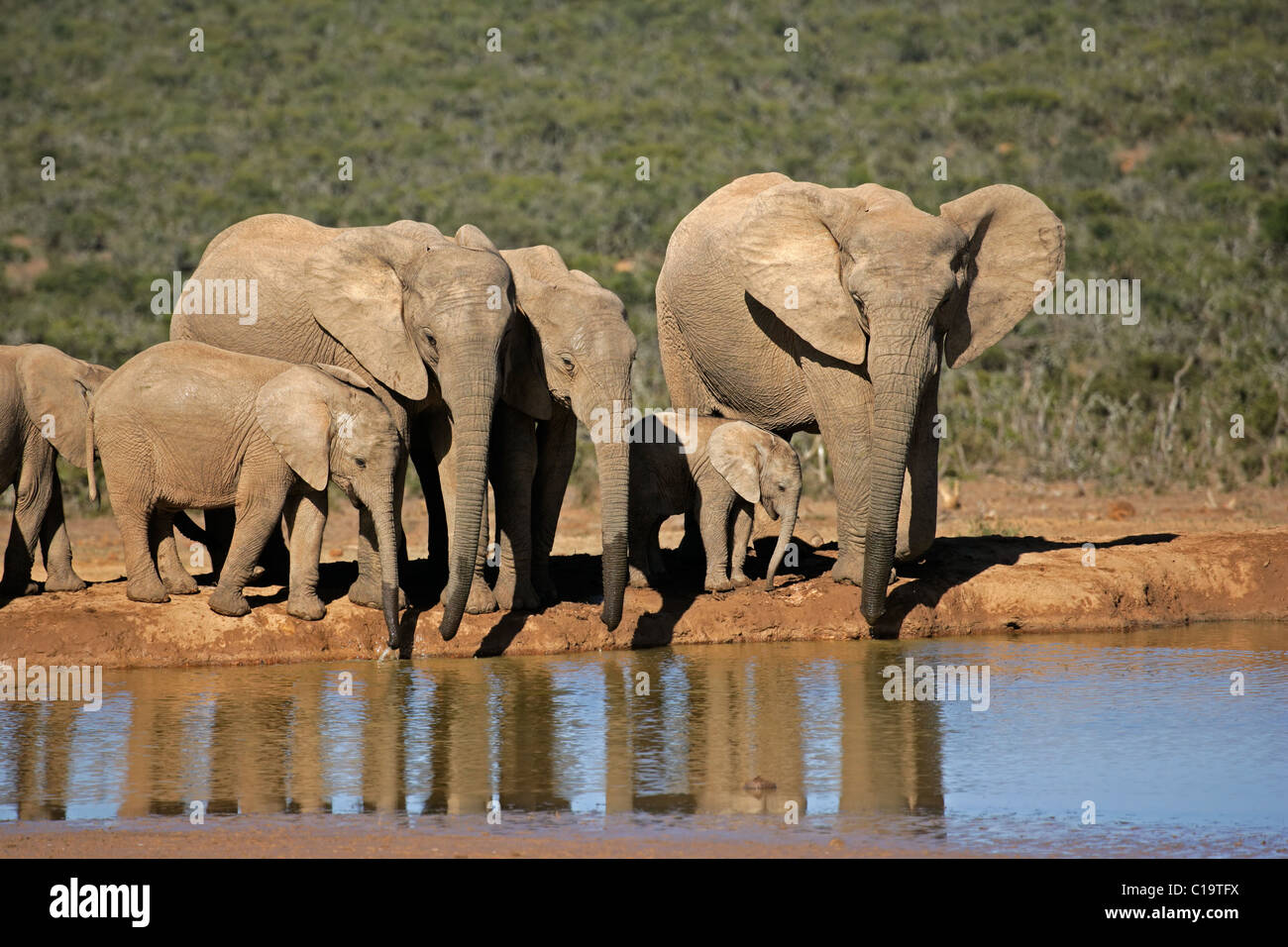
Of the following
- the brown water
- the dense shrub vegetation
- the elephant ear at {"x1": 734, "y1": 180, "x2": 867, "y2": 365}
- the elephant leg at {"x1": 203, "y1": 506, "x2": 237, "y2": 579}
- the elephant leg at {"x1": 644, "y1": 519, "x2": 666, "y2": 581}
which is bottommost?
the brown water

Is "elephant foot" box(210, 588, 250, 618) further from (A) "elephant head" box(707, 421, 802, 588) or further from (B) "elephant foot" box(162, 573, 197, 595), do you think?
(A) "elephant head" box(707, 421, 802, 588)

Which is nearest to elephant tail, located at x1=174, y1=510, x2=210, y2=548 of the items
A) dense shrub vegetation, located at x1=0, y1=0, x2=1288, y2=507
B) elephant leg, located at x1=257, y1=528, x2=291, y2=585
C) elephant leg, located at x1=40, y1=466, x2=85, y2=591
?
elephant leg, located at x1=257, y1=528, x2=291, y2=585

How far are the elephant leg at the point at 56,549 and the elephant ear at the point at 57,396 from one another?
225 mm

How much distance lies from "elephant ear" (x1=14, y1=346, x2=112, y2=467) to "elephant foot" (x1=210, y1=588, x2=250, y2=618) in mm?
1496

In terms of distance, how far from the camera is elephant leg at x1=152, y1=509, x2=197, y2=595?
35.5ft

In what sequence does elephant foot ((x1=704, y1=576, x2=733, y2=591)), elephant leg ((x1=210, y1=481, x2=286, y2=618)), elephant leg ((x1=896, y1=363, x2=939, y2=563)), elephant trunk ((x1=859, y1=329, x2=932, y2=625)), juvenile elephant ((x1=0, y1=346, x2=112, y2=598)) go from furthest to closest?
elephant foot ((x1=704, y1=576, x2=733, y2=591))
elephant leg ((x1=896, y1=363, x2=939, y2=563))
juvenile elephant ((x1=0, y1=346, x2=112, y2=598))
elephant leg ((x1=210, y1=481, x2=286, y2=618))
elephant trunk ((x1=859, y1=329, x2=932, y2=625))

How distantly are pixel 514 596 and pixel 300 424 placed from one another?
5.73 feet

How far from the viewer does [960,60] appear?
171 feet

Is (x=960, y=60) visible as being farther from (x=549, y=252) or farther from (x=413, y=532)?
(x=549, y=252)

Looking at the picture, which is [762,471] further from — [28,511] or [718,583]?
[28,511]

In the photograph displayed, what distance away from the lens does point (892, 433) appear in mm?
10133

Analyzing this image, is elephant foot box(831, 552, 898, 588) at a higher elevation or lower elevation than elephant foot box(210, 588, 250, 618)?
higher

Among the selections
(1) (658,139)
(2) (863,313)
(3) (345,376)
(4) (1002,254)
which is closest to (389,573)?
(3) (345,376)
